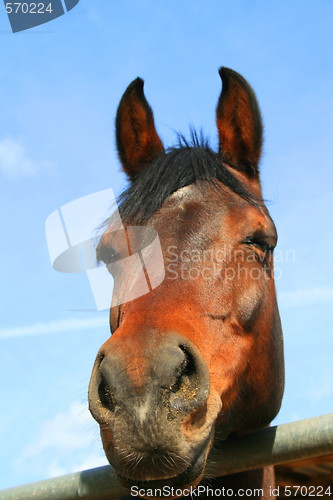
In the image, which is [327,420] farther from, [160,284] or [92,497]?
[92,497]

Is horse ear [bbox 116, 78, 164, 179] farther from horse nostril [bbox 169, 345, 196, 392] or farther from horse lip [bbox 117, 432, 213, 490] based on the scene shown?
horse lip [bbox 117, 432, 213, 490]

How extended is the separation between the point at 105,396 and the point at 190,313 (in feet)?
1.99

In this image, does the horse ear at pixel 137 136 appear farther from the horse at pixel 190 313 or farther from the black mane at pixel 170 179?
the black mane at pixel 170 179

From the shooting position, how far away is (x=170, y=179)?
11.6ft

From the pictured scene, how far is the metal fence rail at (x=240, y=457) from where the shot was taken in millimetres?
2525

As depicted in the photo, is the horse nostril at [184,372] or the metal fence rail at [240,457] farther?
the metal fence rail at [240,457]

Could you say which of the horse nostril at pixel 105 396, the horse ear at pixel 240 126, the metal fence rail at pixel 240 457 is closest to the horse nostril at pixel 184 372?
the horse nostril at pixel 105 396

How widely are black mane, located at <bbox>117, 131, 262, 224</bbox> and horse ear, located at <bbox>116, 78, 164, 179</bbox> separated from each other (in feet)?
1.53

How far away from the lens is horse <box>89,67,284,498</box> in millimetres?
2232

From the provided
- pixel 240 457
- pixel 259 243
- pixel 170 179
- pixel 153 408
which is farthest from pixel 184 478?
pixel 170 179

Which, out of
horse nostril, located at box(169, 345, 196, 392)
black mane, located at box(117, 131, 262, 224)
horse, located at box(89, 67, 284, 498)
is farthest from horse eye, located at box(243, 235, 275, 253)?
horse nostril, located at box(169, 345, 196, 392)

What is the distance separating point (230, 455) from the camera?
9.45 feet

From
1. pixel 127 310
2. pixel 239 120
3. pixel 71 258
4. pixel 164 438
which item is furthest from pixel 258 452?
pixel 239 120

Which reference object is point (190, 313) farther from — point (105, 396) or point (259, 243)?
point (259, 243)
